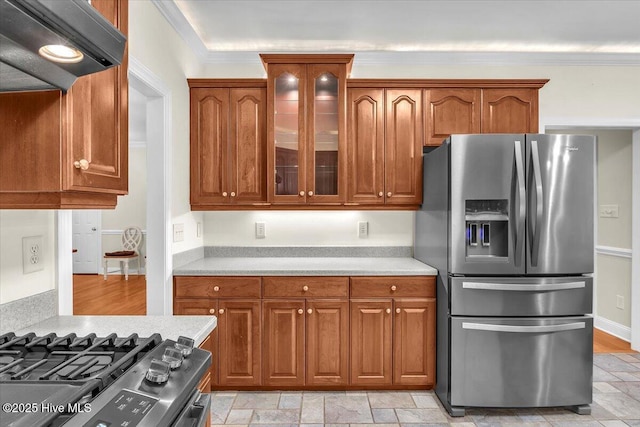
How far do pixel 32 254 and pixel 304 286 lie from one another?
1.57 m

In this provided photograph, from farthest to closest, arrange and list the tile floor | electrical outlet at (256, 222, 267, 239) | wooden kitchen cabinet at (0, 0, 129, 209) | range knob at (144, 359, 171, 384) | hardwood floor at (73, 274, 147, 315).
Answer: hardwood floor at (73, 274, 147, 315) < electrical outlet at (256, 222, 267, 239) < the tile floor < wooden kitchen cabinet at (0, 0, 129, 209) < range knob at (144, 359, 171, 384)

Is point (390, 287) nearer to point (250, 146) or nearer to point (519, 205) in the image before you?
point (519, 205)

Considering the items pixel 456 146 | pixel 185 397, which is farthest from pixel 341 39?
pixel 185 397

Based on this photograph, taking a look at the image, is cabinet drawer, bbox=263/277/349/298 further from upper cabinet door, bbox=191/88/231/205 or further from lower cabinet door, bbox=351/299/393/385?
upper cabinet door, bbox=191/88/231/205

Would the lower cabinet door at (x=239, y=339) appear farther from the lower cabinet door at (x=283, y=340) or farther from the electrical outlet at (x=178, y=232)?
the electrical outlet at (x=178, y=232)

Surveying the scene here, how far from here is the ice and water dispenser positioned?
7.65ft

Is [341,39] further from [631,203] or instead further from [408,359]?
[631,203]

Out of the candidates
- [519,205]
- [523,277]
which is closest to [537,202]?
[519,205]

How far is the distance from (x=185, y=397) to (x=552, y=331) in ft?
7.51

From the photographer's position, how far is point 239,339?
8.30 feet

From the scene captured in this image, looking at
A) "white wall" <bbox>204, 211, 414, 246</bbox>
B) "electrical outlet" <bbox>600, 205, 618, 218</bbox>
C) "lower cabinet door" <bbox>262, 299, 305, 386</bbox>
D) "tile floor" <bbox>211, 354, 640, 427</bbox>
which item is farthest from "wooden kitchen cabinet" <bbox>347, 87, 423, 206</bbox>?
"electrical outlet" <bbox>600, 205, 618, 218</bbox>

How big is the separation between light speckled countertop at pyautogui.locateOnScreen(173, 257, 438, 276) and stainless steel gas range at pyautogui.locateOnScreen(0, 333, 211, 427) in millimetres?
1362

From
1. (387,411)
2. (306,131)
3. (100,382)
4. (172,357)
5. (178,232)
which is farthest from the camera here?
(306,131)

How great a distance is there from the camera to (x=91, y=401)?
0.78 m
